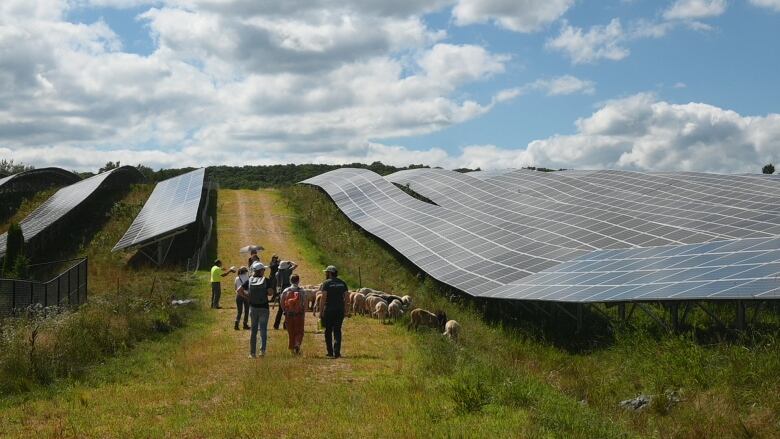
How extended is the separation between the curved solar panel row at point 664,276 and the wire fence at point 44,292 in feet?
42.5

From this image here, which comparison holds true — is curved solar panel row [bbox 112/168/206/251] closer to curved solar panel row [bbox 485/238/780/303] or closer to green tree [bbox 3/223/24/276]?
green tree [bbox 3/223/24/276]

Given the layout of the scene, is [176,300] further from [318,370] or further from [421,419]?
[421,419]

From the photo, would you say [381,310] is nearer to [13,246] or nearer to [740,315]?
[740,315]

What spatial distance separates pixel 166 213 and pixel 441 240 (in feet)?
56.9

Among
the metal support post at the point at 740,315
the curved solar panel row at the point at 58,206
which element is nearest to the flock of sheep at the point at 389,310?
the metal support post at the point at 740,315

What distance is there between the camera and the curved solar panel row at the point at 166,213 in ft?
121

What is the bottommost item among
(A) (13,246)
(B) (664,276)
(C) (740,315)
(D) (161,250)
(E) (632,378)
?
(E) (632,378)

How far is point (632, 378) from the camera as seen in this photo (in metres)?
15.7

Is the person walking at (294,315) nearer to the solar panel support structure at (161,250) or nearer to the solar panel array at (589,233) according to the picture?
the solar panel array at (589,233)

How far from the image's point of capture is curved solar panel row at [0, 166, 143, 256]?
142 feet

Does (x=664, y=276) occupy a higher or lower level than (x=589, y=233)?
lower

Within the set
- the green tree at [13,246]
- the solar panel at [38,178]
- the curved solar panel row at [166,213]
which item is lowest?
the green tree at [13,246]

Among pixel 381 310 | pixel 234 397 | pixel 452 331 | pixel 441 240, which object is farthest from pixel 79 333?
pixel 441 240

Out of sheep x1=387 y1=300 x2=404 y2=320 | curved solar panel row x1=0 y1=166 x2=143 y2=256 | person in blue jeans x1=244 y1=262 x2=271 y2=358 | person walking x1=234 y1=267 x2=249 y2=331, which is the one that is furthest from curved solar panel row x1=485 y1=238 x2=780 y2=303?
curved solar panel row x1=0 y1=166 x2=143 y2=256
